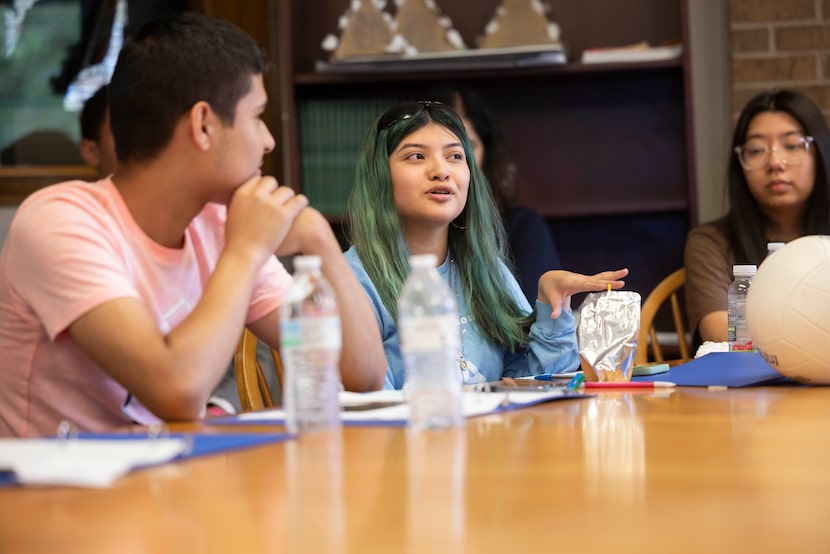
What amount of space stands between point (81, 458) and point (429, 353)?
38 cm

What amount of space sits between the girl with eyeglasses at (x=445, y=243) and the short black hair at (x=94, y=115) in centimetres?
146

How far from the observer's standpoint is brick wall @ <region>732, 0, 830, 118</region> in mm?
3777

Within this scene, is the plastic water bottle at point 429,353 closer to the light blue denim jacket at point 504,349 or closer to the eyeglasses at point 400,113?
the light blue denim jacket at point 504,349

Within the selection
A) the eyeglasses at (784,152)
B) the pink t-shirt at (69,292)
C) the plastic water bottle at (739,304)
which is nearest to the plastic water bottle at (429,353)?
the pink t-shirt at (69,292)

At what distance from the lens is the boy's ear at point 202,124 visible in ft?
5.37

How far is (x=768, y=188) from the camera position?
323 centimetres

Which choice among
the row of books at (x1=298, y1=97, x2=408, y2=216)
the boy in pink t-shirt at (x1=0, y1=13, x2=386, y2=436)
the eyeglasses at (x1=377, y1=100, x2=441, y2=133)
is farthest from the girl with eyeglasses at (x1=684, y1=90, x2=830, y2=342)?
the boy in pink t-shirt at (x1=0, y1=13, x2=386, y2=436)

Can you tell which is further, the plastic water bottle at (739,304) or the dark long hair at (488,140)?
the dark long hair at (488,140)

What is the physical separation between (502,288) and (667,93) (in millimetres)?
1793

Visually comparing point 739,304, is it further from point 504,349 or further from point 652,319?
point 504,349

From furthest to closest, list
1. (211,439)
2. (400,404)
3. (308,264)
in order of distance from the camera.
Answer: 1. (400,404)
2. (308,264)
3. (211,439)

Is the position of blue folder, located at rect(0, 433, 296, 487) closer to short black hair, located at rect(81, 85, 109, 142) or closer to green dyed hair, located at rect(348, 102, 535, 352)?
green dyed hair, located at rect(348, 102, 535, 352)

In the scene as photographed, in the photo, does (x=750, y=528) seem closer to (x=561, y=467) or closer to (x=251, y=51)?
(x=561, y=467)

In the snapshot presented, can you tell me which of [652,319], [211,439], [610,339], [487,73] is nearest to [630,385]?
[610,339]
